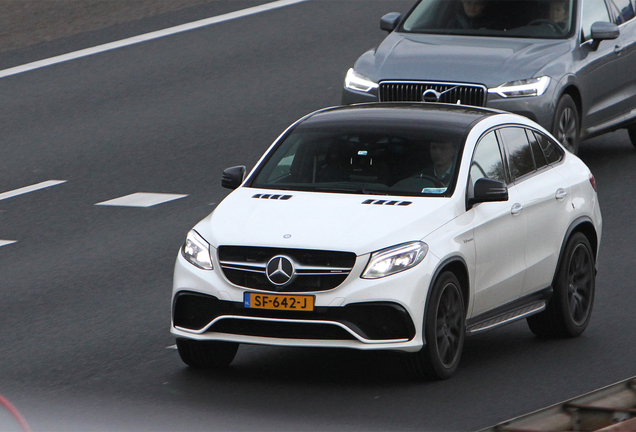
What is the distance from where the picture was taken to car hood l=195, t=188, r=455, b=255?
8.63 metres

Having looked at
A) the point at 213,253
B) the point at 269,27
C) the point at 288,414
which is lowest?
the point at 269,27

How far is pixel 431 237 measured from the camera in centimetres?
879

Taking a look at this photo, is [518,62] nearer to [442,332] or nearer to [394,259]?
[442,332]

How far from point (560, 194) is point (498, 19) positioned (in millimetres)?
5581

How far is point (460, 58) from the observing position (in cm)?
1453

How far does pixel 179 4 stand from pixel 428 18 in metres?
9.32

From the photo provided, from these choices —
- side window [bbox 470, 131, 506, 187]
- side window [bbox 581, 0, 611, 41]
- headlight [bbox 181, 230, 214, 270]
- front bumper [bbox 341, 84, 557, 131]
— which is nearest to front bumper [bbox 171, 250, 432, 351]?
headlight [bbox 181, 230, 214, 270]

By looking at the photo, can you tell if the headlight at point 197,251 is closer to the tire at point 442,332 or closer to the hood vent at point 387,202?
the hood vent at point 387,202

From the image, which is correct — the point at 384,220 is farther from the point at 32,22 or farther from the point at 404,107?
the point at 32,22

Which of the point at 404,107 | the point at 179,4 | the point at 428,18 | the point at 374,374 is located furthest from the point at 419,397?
the point at 179,4

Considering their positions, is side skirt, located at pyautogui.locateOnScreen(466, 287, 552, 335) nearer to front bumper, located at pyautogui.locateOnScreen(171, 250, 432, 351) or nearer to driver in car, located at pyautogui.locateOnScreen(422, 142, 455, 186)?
front bumper, located at pyautogui.locateOnScreen(171, 250, 432, 351)

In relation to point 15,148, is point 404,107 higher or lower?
higher

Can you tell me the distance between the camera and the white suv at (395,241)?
8.59 meters

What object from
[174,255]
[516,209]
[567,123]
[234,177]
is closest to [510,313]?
[516,209]
